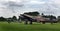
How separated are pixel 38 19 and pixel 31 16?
274cm

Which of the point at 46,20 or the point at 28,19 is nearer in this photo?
the point at 28,19

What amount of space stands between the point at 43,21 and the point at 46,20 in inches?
70.7

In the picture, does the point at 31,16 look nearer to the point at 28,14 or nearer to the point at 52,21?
the point at 28,14

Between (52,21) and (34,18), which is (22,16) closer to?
(34,18)

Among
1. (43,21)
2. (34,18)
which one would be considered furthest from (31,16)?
(43,21)

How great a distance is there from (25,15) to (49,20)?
975 cm

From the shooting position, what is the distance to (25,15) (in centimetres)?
5188

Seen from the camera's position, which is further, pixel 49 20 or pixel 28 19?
pixel 49 20

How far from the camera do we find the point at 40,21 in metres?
56.4

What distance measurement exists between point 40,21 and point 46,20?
2.61 metres

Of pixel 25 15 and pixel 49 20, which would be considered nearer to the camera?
pixel 25 15

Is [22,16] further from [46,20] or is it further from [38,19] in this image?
[46,20]

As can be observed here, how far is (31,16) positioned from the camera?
54375 millimetres


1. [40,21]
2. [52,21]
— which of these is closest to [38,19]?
[40,21]
